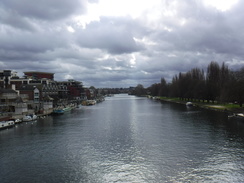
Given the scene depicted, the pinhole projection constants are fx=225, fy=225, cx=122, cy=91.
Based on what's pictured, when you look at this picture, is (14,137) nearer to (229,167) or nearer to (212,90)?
(229,167)

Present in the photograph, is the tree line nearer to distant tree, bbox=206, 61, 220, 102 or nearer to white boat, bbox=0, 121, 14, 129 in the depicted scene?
distant tree, bbox=206, 61, 220, 102

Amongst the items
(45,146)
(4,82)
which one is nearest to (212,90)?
(45,146)

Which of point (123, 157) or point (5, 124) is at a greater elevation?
point (5, 124)

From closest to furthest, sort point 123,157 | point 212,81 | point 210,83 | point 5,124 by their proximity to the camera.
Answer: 1. point 123,157
2. point 5,124
3. point 210,83
4. point 212,81

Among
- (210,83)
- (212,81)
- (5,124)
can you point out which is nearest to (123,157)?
(5,124)

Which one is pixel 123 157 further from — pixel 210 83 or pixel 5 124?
pixel 210 83

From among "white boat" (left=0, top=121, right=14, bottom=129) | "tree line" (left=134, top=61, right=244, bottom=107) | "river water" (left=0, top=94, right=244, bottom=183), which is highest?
"tree line" (left=134, top=61, right=244, bottom=107)

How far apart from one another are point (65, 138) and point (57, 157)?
1237 cm

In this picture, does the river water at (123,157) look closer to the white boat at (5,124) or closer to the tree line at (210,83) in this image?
the white boat at (5,124)

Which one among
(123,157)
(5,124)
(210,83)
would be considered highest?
(210,83)

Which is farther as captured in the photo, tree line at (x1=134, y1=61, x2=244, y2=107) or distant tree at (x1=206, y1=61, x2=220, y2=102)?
distant tree at (x1=206, y1=61, x2=220, y2=102)

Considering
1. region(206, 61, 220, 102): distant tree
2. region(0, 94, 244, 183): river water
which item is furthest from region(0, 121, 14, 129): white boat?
region(206, 61, 220, 102): distant tree

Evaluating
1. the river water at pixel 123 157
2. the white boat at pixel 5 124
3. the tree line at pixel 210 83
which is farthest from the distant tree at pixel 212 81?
the white boat at pixel 5 124

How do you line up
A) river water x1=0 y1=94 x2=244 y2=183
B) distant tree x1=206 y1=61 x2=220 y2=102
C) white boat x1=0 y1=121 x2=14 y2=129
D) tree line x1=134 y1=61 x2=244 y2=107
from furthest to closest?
distant tree x1=206 y1=61 x2=220 y2=102 → tree line x1=134 y1=61 x2=244 y2=107 → white boat x1=0 y1=121 x2=14 y2=129 → river water x1=0 y1=94 x2=244 y2=183
